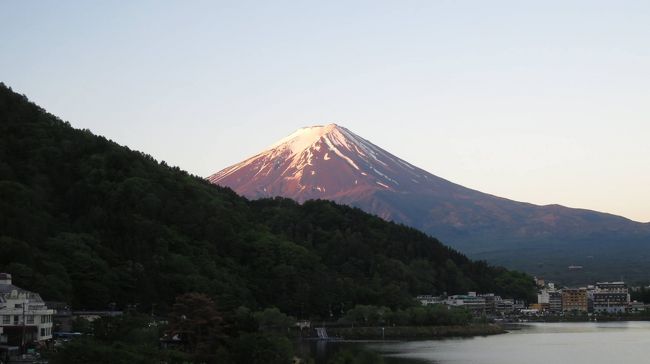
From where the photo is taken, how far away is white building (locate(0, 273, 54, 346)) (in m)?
28.1

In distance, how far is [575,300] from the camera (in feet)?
342

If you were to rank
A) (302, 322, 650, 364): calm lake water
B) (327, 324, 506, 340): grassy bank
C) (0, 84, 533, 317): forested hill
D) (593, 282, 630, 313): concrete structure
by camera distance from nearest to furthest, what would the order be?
(302, 322, 650, 364): calm lake water → (0, 84, 533, 317): forested hill → (327, 324, 506, 340): grassy bank → (593, 282, 630, 313): concrete structure

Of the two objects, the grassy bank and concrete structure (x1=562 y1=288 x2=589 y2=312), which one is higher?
concrete structure (x1=562 y1=288 x2=589 y2=312)

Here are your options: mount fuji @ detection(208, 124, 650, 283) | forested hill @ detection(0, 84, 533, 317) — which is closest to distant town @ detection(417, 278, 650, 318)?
forested hill @ detection(0, 84, 533, 317)

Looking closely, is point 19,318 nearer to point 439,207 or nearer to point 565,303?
point 565,303

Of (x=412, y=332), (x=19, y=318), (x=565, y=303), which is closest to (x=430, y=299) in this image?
(x=412, y=332)

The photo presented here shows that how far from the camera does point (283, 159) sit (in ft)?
537

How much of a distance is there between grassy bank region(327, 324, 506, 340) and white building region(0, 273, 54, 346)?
2495 centimetres

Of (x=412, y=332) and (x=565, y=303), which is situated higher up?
(x=565, y=303)

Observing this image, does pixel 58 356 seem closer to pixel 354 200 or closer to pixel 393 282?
pixel 393 282

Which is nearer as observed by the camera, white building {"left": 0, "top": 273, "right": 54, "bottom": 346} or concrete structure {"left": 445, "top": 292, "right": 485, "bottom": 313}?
white building {"left": 0, "top": 273, "right": 54, "bottom": 346}

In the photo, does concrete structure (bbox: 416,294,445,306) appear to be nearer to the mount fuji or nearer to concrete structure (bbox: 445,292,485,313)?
concrete structure (bbox: 445,292,485,313)

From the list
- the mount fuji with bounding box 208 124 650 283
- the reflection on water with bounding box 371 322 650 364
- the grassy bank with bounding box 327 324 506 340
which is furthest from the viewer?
the mount fuji with bounding box 208 124 650 283

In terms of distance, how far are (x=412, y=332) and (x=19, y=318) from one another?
3245cm
